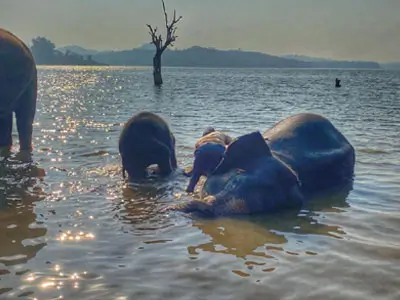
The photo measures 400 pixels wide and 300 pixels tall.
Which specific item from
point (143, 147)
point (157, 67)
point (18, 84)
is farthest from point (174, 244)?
point (157, 67)

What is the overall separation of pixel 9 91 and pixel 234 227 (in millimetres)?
6470

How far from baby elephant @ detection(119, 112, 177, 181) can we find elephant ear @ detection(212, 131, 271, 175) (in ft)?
6.80

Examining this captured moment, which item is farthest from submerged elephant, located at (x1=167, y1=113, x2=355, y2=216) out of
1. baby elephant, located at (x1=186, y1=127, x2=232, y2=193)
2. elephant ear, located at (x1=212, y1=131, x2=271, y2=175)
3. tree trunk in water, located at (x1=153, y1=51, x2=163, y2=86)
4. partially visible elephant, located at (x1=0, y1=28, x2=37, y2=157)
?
tree trunk in water, located at (x1=153, y1=51, x2=163, y2=86)

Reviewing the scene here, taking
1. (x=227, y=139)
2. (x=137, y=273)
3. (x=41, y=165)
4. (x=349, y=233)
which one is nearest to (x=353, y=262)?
(x=349, y=233)

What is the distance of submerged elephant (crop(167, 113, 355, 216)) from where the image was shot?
6.86 metres

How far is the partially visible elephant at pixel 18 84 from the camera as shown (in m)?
10.6

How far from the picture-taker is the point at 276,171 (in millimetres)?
7055

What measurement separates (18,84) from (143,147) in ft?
11.5

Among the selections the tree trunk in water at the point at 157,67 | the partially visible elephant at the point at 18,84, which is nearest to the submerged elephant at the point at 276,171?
the partially visible elephant at the point at 18,84

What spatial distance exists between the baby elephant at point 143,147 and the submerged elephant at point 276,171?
186 centimetres

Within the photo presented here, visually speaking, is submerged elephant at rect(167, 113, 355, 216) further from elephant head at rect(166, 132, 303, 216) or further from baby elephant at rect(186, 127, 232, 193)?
baby elephant at rect(186, 127, 232, 193)

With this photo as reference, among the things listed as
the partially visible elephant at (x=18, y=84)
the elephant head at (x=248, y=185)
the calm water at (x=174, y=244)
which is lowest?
the calm water at (x=174, y=244)

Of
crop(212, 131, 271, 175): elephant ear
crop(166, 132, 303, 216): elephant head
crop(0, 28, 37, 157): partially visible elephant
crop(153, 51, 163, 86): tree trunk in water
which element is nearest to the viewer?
crop(166, 132, 303, 216): elephant head

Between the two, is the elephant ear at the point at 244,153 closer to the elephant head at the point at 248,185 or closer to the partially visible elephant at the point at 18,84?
the elephant head at the point at 248,185
